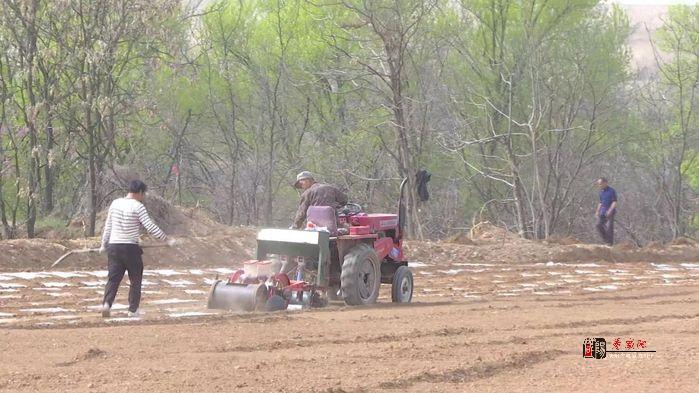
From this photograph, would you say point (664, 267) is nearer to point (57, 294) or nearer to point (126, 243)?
point (57, 294)

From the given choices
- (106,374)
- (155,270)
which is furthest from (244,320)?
(155,270)

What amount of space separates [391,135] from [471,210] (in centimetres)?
554

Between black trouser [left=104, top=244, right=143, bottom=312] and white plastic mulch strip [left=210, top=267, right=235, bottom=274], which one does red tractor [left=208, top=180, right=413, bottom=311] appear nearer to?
black trouser [left=104, top=244, right=143, bottom=312]

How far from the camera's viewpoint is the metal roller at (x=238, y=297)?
43.1ft

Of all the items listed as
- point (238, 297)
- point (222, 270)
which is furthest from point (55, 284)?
point (238, 297)

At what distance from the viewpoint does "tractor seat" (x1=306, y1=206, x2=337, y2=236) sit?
13.9 metres

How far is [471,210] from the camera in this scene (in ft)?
131

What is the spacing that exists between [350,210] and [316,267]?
3.59 ft

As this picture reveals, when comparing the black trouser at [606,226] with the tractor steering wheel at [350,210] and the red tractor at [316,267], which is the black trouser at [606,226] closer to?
the red tractor at [316,267]

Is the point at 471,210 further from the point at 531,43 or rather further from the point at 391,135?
the point at 531,43

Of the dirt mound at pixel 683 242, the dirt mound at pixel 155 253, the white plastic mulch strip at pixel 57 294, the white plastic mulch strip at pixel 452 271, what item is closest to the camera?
the white plastic mulch strip at pixel 57 294

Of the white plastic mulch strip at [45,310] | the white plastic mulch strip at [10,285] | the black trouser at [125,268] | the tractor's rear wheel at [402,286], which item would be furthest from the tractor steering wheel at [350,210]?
the white plastic mulch strip at [10,285]

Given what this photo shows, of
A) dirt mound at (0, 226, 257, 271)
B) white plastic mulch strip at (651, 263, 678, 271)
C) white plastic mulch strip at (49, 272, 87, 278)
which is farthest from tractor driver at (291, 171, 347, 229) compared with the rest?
white plastic mulch strip at (651, 263, 678, 271)

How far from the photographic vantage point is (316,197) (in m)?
14.0
